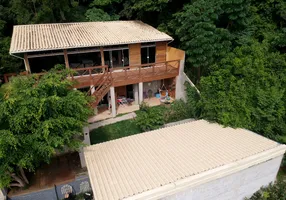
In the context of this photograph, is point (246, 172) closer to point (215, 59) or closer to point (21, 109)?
point (215, 59)

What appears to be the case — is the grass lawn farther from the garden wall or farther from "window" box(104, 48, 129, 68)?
"window" box(104, 48, 129, 68)

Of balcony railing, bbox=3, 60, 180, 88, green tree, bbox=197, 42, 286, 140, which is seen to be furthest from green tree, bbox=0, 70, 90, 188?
green tree, bbox=197, 42, 286, 140

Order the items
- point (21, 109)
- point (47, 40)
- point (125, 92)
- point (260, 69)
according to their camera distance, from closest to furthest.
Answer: point (21, 109) < point (260, 69) < point (47, 40) < point (125, 92)

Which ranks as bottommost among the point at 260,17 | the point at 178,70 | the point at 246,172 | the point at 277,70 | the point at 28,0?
the point at 246,172

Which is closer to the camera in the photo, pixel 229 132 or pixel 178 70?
pixel 229 132

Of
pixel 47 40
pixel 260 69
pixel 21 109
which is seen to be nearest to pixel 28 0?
pixel 47 40

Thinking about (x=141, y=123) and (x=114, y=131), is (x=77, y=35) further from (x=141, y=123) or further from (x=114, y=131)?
(x=141, y=123)
